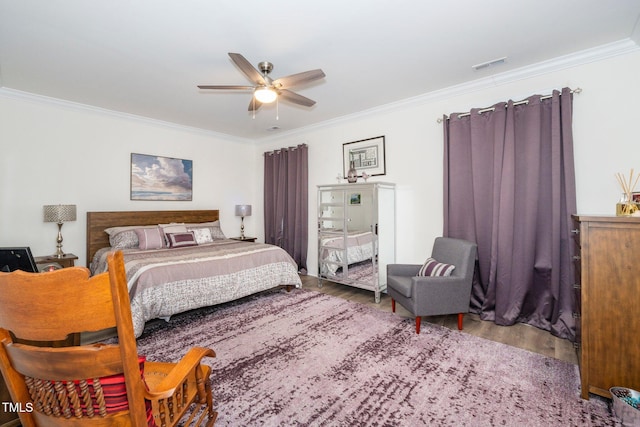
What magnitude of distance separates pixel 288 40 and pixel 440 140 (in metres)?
2.23

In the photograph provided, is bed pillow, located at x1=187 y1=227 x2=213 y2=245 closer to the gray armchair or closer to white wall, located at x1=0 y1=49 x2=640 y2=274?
white wall, located at x1=0 y1=49 x2=640 y2=274

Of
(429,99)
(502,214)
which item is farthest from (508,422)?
(429,99)

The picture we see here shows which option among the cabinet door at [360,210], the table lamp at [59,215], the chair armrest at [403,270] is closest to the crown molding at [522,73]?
the cabinet door at [360,210]

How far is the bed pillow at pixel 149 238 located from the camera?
4.04 m

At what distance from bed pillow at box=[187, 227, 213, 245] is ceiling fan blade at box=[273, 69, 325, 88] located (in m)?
→ 2.89

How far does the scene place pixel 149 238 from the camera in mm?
4098

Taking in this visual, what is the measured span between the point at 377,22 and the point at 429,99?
5.71 ft

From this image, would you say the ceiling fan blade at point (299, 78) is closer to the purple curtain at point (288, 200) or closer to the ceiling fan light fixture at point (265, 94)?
the ceiling fan light fixture at point (265, 94)

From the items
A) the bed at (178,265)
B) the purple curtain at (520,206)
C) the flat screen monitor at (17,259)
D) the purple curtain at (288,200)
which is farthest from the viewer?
the purple curtain at (288,200)

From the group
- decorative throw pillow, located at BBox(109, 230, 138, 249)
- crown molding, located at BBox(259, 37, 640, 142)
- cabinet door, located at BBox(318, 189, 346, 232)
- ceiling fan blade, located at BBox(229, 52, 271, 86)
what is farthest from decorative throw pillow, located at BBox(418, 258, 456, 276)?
decorative throw pillow, located at BBox(109, 230, 138, 249)

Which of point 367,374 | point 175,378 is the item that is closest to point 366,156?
point 367,374

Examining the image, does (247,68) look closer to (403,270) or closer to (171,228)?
(403,270)

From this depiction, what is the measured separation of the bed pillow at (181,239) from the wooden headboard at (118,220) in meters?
0.71

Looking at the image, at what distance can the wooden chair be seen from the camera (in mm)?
922
